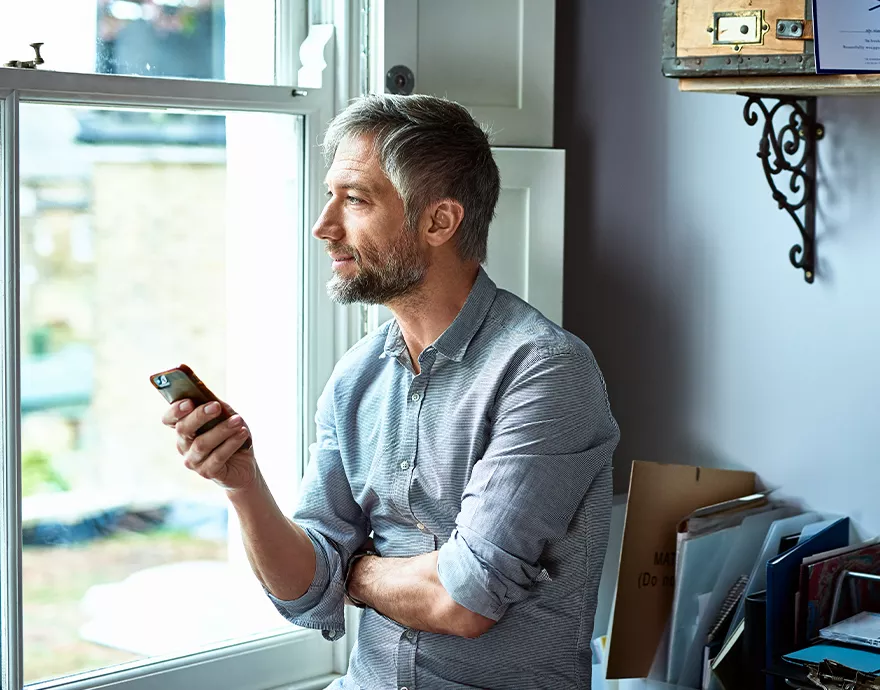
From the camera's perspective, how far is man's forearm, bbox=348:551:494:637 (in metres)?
1.57

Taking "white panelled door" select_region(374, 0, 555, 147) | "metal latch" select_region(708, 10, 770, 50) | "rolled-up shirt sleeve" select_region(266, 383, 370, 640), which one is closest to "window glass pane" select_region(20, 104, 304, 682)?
"white panelled door" select_region(374, 0, 555, 147)

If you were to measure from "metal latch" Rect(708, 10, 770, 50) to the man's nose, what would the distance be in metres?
0.64

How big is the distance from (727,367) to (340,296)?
0.82 metres

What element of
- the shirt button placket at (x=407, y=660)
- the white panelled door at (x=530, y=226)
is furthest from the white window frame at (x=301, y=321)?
the shirt button placket at (x=407, y=660)

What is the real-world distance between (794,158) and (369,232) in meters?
0.82

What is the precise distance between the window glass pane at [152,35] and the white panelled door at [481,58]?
0.21m

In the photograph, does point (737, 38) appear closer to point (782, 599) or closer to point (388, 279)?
point (388, 279)

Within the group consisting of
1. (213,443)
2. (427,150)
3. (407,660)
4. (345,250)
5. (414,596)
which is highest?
(427,150)

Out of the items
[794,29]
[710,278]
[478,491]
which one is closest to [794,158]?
[710,278]

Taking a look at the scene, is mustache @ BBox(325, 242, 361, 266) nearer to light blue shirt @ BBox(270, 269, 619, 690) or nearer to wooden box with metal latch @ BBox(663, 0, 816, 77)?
light blue shirt @ BBox(270, 269, 619, 690)

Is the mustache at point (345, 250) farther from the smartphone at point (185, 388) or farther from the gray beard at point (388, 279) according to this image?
the smartphone at point (185, 388)

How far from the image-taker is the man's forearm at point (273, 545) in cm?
164

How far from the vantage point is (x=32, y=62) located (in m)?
1.79

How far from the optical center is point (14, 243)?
1.77 m
